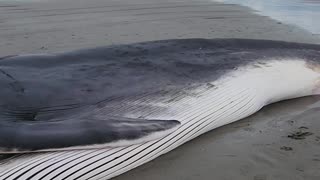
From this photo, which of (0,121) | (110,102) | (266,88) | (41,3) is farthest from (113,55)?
(41,3)

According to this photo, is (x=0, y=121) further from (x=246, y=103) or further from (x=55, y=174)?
(x=246, y=103)

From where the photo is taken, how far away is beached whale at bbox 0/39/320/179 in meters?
3.46

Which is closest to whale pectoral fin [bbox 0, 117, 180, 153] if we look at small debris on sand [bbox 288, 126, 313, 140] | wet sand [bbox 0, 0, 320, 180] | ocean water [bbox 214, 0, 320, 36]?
wet sand [bbox 0, 0, 320, 180]

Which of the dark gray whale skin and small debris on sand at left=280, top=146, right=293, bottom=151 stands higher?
the dark gray whale skin

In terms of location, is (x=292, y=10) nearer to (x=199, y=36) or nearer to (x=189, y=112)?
(x=199, y=36)

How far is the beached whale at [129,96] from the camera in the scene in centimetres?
346

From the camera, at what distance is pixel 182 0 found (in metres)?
18.2

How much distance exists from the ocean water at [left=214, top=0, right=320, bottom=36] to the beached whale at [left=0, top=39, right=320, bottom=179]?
495 centimetres

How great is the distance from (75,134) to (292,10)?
1194cm

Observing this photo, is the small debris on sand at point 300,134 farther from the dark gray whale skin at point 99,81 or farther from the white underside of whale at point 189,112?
the dark gray whale skin at point 99,81

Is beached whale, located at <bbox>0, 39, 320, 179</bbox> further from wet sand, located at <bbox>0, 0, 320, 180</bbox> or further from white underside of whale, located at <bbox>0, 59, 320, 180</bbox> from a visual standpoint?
wet sand, located at <bbox>0, 0, 320, 180</bbox>

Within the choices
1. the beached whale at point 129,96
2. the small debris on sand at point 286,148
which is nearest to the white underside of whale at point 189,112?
the beached whale at point 129,96

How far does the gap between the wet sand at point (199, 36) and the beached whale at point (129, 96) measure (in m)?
0.19

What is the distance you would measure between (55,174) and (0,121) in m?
0.57
